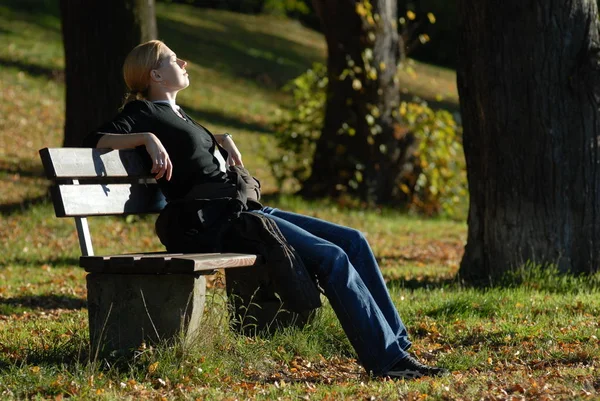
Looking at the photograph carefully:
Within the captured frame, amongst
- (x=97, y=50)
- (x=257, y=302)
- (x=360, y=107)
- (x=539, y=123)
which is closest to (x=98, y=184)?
(x=257, y=302)

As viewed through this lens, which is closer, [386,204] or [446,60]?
[386,204]

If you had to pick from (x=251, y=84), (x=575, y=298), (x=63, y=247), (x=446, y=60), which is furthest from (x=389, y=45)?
(x=446, y=60)

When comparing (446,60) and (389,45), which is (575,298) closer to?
(389,45)

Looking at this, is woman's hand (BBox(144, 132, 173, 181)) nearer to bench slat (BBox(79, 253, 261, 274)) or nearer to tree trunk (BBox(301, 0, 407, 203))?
bench slat (BBox(79, 253, 261, 274))

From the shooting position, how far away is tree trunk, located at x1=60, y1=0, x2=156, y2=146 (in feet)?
34.8

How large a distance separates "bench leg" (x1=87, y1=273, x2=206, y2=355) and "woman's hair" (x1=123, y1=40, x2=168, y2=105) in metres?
1.10

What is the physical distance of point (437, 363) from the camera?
5418mm

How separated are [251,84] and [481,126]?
17.0 m

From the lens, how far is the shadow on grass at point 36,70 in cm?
2055

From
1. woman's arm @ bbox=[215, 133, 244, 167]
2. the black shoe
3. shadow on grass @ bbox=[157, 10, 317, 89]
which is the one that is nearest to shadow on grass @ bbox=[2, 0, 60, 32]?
shadow on grass @ bbox=[157, 10, 317, 89]

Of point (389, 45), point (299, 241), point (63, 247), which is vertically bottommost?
point (63, 247)

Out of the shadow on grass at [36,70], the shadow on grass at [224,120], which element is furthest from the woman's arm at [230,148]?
the shadow on grass at [36,70]

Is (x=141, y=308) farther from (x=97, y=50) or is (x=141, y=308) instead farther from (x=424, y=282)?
(x=97, y=50)

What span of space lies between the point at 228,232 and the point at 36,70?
16.6 meters
